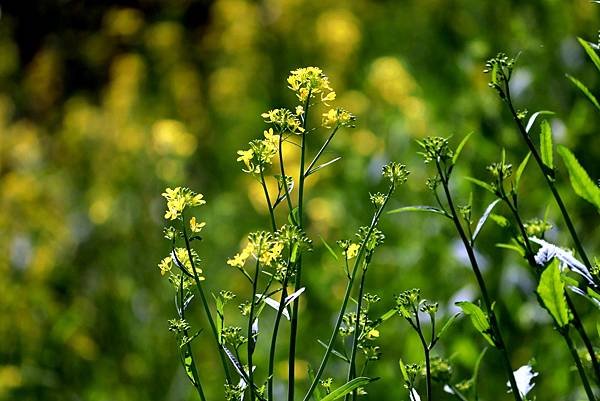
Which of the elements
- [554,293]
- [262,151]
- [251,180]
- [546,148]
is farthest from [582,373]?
[251,180]

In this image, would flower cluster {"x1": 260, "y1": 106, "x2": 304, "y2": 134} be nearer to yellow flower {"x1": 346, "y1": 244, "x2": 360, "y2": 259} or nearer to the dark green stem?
yellow flower {"x1": 346, "y1": 244, "x2": 360, "y2": 259}

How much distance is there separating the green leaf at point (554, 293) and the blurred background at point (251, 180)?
55 centimetres

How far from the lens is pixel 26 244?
2.70 meters

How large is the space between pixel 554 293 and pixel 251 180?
2620mm

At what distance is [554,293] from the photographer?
0.63m

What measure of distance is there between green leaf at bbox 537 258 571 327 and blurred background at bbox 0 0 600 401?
55 centimetres

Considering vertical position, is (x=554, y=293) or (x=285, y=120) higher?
(x=285, y=120)

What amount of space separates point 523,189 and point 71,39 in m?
3.71

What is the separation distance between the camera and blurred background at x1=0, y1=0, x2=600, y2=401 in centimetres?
175

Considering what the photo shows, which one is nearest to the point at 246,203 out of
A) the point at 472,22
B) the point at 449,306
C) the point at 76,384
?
the point at 76,384

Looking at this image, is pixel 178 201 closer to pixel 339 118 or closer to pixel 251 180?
pixel 339 118

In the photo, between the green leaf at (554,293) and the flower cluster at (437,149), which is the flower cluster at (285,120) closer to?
the flower cluster at (437,149)

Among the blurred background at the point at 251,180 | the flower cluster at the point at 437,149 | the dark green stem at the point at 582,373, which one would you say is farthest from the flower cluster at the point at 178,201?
the blurred background at the point at 251,180

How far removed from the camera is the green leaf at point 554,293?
0.61 meters
